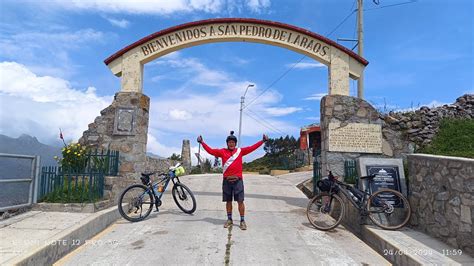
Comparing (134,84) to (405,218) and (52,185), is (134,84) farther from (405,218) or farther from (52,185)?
(405,218)

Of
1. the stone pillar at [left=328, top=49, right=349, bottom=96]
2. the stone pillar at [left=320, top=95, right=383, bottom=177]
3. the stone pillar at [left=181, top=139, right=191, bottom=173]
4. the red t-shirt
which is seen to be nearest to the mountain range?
the red t-shirt

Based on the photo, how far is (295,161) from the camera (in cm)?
2581

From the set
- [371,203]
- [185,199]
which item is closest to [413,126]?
[371,203]

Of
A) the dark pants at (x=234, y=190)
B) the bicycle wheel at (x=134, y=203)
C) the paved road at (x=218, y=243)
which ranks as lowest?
the paved road at (x=218, y=243)

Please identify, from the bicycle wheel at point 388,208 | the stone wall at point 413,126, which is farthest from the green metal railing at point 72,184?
the stone wall at point 413,126

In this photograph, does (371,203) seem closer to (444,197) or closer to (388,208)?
(388,208)

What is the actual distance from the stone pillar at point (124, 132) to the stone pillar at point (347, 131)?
448cm

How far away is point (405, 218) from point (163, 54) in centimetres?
671

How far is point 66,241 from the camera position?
486 cm

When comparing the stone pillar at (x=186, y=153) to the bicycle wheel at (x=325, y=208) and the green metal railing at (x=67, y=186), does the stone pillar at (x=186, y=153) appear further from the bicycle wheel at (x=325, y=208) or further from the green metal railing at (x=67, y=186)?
the bicycle wheel at (x=325, y=208)

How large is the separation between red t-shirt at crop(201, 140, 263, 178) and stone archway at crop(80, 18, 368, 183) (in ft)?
9.89

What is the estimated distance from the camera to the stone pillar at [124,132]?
8555 mm

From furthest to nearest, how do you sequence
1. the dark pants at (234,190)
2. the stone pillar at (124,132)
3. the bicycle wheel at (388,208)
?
1. the stone pillar at (124,132)
2. the dark pants at (234,190)
3. the bicycle wheel at (388,208)

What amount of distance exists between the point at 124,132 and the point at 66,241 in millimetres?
4067
